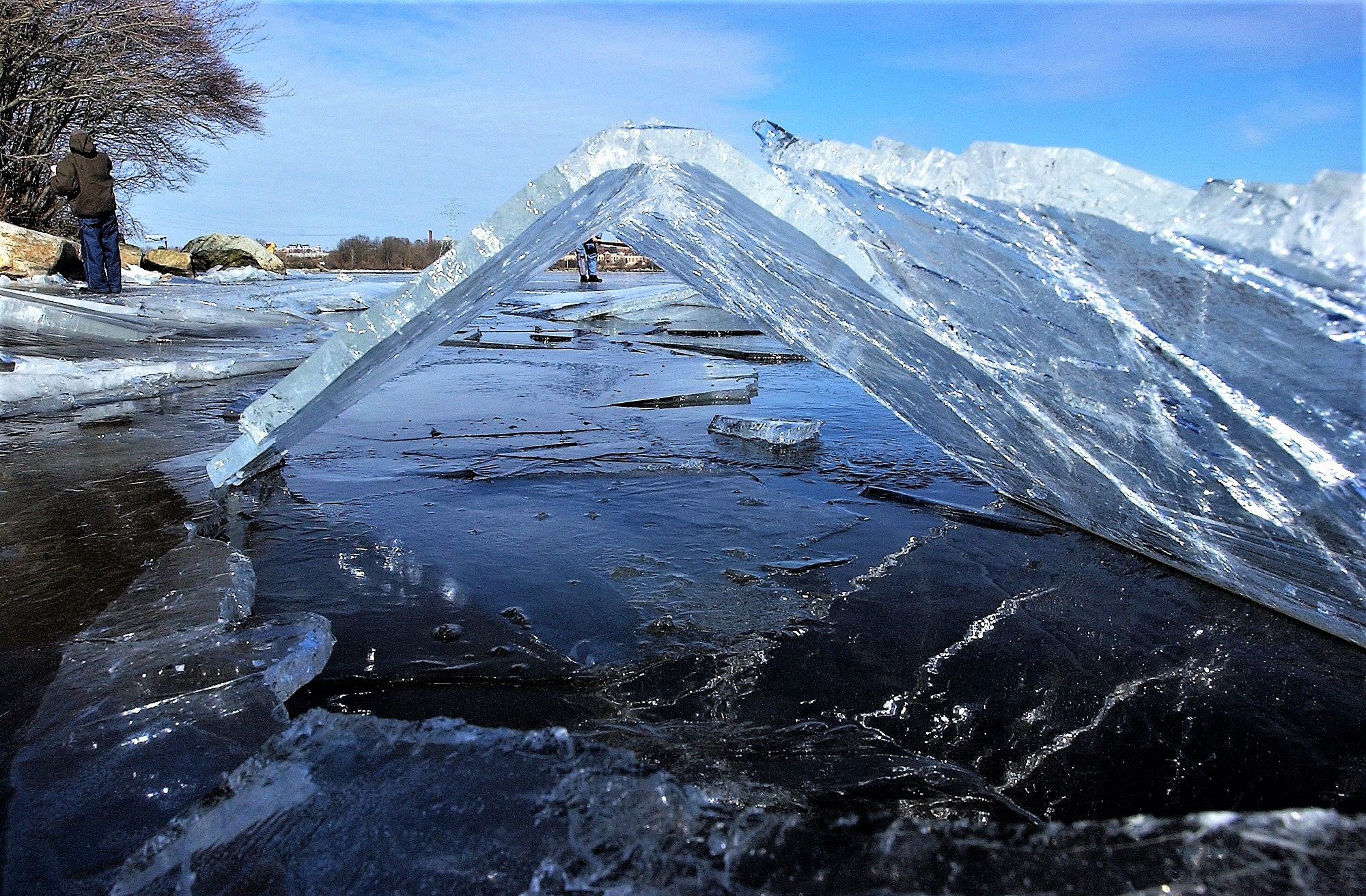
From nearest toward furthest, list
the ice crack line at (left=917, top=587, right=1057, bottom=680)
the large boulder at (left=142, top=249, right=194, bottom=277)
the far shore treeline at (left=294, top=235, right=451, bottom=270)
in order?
the ice crack line at (left=917, top=587, right=1057, bottom=680), the large boulder at (left=142, top=249, right=194, bottom=277), the far shore treeline at (left=294, top=235, right=451, bottom=270)

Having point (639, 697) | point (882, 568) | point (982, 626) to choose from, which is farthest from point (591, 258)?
point (639, 697)

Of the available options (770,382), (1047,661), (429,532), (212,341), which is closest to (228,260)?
(212,341)

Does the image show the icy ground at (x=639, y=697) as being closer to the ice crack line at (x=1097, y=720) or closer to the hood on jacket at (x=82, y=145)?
the ice crack line at (x=1097, y=720)

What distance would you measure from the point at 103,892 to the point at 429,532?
1.37 metres

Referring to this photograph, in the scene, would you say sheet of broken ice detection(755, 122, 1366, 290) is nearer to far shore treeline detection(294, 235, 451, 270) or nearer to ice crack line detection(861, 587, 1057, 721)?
ice crack line detection(861, 587, 1057, 721)

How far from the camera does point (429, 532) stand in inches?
89.6

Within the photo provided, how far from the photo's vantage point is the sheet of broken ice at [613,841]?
2.83ft

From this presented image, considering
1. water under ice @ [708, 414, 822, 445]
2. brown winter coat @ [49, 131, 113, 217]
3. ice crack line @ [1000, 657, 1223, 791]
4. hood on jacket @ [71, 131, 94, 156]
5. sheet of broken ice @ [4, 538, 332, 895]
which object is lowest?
sheet of broken ice @ [4, 538, 332, 895]

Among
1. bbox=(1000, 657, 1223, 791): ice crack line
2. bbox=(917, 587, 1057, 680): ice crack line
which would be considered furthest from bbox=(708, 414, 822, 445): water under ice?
bbox=(1000, 657, 1223, 791): ice crack line

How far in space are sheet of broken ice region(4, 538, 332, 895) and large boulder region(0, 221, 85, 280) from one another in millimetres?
11645

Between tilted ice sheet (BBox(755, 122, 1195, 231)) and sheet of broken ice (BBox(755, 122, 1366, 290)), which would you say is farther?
tilted ice sheet (BBox(755, 122, 1195, 231))

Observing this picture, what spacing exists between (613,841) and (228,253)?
2407 centimetres

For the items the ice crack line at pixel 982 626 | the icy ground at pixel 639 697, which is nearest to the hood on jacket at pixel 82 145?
the icy ground at pixel 639 697

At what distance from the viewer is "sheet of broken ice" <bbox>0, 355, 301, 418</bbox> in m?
4.05
